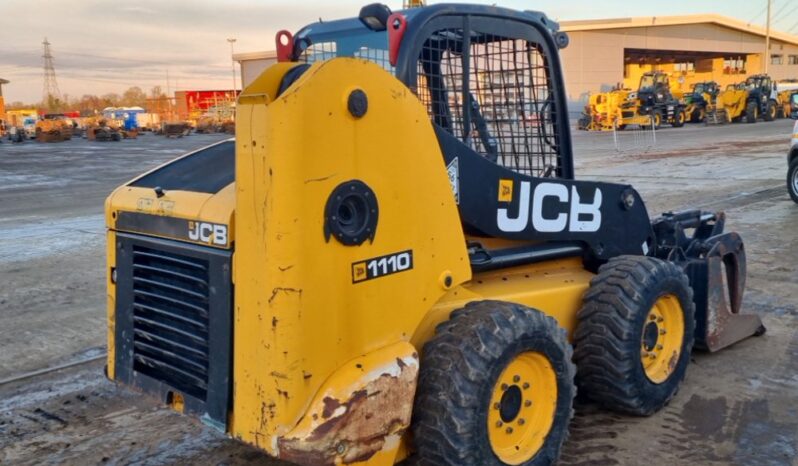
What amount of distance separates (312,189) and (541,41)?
198cm

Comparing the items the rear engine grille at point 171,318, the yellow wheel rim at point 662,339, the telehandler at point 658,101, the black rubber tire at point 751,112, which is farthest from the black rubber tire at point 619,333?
the black rubber tire at point 751,112

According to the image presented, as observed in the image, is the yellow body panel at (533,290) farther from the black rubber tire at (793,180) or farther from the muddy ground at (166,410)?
the black rubber tire at (793,180)

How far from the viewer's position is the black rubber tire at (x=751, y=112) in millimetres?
42312

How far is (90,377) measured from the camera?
514 cm

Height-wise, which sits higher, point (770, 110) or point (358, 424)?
point (770, 110)

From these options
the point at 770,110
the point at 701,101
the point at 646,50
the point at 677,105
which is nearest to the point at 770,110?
the point at 770,110

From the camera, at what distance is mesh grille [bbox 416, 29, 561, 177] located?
12.0 feet

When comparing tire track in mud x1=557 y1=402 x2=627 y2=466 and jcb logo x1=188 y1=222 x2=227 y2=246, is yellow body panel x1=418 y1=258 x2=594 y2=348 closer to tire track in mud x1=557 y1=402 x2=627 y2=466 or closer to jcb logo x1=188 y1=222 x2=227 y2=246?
tire track in mud x1=557 y1=402 x2=627 y2=466

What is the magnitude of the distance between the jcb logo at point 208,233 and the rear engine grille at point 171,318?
0.31ft

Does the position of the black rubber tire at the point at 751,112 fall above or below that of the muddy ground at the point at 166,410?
above

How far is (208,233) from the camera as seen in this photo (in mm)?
3037

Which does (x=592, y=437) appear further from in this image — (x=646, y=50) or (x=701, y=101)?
(x=646, y=50)

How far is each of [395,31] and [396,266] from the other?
108 cm

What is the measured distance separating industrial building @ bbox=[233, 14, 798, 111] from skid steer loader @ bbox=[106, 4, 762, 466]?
166 ft
